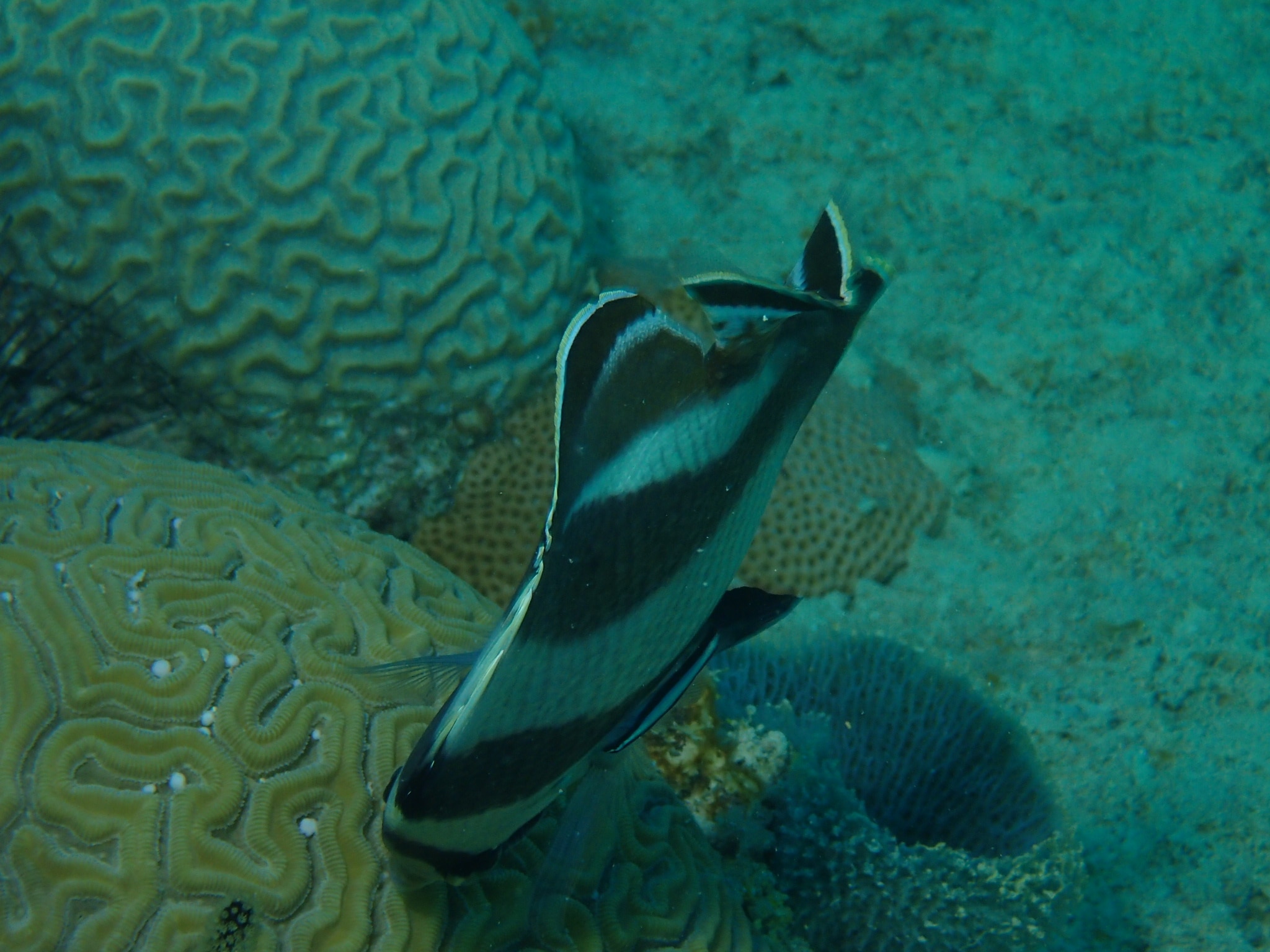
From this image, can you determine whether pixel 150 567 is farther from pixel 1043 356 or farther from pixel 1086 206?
pixel 1086 206

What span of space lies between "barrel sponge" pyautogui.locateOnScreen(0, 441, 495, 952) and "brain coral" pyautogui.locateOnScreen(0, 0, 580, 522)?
137cm

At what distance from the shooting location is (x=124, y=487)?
8.73 feet

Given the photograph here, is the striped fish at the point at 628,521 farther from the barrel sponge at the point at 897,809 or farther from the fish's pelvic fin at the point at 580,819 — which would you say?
the barrel sponge at the point at 897,809

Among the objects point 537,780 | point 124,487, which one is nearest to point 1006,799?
point 537,780

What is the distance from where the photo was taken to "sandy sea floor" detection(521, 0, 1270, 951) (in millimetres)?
3949

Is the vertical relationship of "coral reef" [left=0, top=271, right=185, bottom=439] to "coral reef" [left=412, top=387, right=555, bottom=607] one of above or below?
above

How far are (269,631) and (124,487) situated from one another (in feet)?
2.58

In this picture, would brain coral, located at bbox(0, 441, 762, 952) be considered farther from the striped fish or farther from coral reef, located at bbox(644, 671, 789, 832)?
the striped fish

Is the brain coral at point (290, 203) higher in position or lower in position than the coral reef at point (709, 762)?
higher

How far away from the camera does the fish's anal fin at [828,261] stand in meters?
1.27

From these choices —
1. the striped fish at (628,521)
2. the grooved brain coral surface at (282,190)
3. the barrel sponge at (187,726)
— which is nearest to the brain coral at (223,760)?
the barrel sponge at (187,726)

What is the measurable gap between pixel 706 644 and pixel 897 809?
7.60ft

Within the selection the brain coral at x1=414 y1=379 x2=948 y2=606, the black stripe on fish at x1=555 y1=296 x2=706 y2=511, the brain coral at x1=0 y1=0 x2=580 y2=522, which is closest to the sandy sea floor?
the brain coral at x1=414 y1=379 x2=948 y2=606

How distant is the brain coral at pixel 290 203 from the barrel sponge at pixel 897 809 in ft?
6.70
